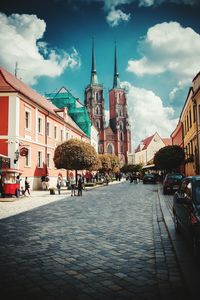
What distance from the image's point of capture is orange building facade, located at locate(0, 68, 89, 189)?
2544cm

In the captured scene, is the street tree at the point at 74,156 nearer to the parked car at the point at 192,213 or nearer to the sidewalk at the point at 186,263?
the sidewalk at the point at 186,263

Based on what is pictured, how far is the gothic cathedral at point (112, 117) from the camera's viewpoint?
106500mm

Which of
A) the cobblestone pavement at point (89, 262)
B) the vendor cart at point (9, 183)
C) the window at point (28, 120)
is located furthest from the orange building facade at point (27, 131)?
the cobblestone pavement at point (89, 262)

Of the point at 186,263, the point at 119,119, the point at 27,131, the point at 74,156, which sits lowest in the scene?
the point at 186,263

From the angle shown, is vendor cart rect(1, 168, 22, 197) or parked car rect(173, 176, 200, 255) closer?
parked car rect(173, 176, 200, 255)

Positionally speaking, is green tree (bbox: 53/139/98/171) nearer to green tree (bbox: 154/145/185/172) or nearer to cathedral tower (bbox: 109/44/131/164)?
green tree (bbox: 154/145/185/172)

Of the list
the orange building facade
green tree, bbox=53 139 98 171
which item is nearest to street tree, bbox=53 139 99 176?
green tree, bbox=53 139 98 171

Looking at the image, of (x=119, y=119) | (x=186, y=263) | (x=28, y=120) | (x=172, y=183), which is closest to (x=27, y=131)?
(x=28, y=120)

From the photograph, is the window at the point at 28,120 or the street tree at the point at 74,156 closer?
the window at the point at 28,120

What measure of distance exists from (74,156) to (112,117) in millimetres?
87419

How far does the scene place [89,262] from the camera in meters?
5.20

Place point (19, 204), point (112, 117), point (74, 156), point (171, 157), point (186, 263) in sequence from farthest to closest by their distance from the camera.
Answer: point (112, 117), point (171, 157), point (74, 156), point (19, 204), point (186, 263)

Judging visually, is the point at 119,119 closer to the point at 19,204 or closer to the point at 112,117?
the point at 112,117

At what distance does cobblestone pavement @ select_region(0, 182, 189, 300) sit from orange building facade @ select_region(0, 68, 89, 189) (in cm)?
1745
